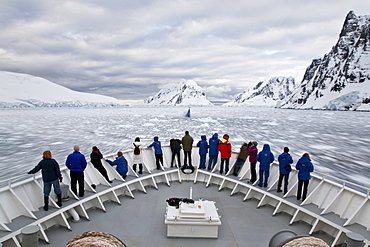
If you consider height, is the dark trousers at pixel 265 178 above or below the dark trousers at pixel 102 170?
below

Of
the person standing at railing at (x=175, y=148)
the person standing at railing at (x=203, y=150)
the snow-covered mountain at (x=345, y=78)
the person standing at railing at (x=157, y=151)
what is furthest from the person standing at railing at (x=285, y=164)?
the snow-covered mountain at (x=345, y=78)

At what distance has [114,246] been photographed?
1982mm

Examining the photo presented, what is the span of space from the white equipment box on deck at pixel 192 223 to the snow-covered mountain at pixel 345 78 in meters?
119

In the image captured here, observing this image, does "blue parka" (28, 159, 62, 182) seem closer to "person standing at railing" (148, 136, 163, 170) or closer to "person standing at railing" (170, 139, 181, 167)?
"person standing at railing" (148, 136, 163, 170)

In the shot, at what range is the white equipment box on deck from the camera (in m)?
4.49

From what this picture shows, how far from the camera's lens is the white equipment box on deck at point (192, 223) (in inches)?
→ 177

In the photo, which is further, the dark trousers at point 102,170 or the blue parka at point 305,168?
the dark trousers at point 102,170

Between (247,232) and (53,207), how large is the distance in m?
3.87

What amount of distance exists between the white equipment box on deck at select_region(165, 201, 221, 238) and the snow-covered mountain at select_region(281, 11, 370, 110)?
118587mm

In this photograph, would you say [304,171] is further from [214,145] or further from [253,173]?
[214,145]

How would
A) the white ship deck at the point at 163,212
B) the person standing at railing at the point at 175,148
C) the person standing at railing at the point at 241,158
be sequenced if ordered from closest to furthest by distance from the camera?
1. the white ship deck at the point at 163,212
2. the person standing at railing at the point at 241,158
3. the person standing at railing at the point at 175,148

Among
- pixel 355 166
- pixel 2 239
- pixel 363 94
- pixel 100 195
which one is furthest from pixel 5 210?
pixel 363 94

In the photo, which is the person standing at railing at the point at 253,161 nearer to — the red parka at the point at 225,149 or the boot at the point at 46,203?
the red parka at the point at 225,149

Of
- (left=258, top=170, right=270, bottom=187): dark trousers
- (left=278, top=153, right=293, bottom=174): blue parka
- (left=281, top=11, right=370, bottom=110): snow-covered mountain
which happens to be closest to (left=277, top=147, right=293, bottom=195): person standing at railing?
(left=278, top=153, right=293, bottom=174): blue parka
